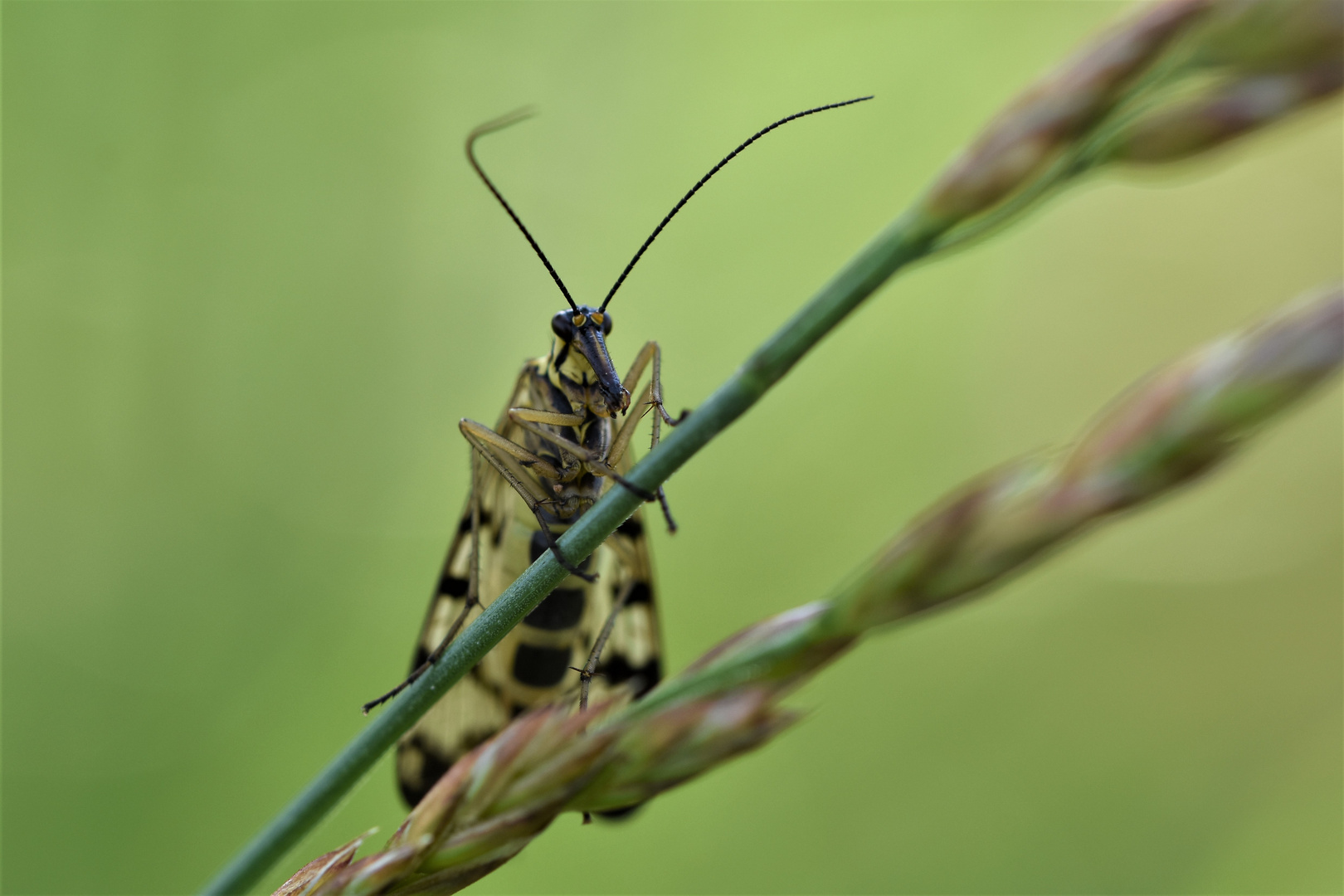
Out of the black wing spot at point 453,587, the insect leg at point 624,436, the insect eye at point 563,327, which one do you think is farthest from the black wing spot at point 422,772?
the insect eye at point 563,327

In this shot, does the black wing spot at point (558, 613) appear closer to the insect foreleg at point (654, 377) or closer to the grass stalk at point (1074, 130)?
the insect foreleg at point (654, 377)

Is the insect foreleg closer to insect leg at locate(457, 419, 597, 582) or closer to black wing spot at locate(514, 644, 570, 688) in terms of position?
insect leg at locate(457, 419, 597, 582)

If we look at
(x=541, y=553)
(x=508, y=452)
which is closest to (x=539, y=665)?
(x=541, y=553)

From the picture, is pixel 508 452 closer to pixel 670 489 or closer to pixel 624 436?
pixel 624 436

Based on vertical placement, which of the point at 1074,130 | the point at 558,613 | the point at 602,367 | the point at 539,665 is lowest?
the point at 539,665

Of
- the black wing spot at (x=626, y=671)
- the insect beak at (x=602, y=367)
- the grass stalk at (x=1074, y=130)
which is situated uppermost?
the insect beak at (x=602, y=367)

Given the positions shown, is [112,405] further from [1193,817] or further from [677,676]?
[1193,817]

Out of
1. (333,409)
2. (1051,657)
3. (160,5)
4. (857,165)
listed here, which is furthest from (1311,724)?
(160,5)

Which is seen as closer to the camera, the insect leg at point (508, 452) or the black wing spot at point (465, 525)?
the insect leg at point (508, 452)
